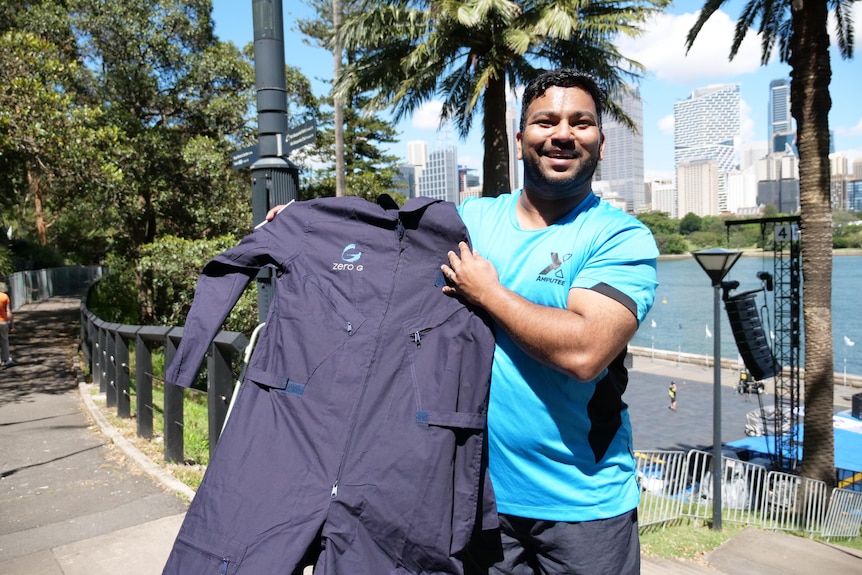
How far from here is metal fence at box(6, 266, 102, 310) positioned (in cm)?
2306

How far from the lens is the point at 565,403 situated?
173cm

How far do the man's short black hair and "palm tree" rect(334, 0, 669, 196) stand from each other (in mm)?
10727

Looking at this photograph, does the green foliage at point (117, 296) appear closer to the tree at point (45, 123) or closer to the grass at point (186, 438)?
the tree at point (45, 123)

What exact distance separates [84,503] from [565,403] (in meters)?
4.00

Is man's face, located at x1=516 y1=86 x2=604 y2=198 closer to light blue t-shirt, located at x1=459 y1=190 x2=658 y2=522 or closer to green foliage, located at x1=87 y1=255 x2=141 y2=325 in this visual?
light blue t-shirt, located at x1=459 y1=190 x2=658 y2=522

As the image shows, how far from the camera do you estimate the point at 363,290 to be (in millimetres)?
1981

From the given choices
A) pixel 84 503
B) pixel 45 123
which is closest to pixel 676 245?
pixel 45 123

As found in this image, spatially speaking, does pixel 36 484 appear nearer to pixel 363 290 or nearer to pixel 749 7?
pixel 363 290

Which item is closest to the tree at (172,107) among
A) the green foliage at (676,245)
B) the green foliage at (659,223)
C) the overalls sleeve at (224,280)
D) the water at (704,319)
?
the overalls sleeve at (224,280)

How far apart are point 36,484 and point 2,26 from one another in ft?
41.3

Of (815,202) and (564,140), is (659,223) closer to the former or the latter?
(815,202)

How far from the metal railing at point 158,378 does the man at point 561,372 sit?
256 cm

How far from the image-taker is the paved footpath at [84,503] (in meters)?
3.67

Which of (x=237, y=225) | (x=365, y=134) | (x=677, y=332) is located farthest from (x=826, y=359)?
(x=677, y=332)
